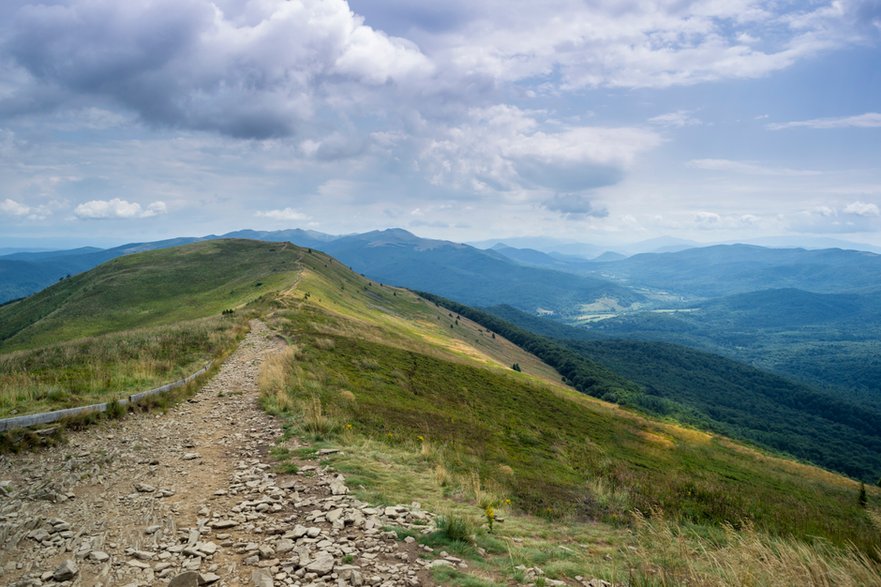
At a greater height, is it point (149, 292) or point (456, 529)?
point (149, 292)

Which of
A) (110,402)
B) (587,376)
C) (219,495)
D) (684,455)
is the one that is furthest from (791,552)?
(587,376)

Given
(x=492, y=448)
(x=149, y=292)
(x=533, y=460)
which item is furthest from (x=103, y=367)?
(x=149, y=292)

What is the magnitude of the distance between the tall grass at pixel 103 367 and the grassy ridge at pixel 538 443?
216 inches

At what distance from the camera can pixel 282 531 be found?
866 cm

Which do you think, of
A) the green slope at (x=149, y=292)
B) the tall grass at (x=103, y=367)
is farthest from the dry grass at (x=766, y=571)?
the green slope at (x=149, y=292)

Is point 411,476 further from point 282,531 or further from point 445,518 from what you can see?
point 282,531

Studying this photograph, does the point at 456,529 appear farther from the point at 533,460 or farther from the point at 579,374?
the point at 579,374

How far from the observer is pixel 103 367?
20.3 metres

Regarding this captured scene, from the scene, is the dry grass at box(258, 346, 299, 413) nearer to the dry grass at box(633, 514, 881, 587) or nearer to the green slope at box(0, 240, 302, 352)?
the dry grass at box(633, 514, 881, 587)

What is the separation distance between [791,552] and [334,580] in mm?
7187

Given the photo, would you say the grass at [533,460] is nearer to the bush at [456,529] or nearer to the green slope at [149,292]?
the bush at [456,529]

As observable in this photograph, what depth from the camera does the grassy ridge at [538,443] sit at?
51.8 feet

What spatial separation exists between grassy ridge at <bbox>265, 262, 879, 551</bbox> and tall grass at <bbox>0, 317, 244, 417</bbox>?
5475mm

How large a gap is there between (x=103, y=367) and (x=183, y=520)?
1548cm
